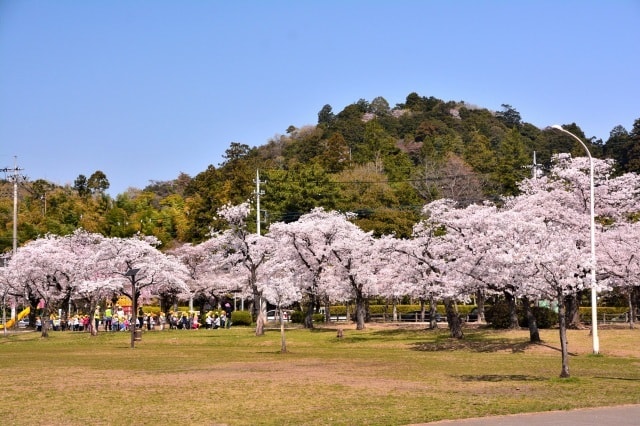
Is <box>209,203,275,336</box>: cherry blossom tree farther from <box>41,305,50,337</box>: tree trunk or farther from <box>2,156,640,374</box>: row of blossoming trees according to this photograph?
<box>41,305,50,337</box>: tree trunk

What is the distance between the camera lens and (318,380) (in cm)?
2545

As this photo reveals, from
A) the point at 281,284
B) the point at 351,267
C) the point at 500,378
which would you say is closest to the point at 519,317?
the point at 351,267

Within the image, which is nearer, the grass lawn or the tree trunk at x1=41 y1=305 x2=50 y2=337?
the grass lawn

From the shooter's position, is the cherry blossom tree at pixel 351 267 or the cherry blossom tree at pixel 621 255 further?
the cherry blossom tree at pixel 351 267

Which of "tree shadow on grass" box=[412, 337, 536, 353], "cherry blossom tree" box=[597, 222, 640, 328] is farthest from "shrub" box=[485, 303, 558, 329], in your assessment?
"tree shadow on grass" box=[412, 337, 536, 353]

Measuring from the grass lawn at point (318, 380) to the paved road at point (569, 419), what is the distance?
80 centimetres

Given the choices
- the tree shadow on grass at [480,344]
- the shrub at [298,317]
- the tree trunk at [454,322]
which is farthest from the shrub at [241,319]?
the tree trunk at [454,322]

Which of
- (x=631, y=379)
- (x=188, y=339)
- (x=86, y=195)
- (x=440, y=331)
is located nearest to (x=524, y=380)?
(x=631, y=379)

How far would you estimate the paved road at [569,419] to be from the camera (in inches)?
614

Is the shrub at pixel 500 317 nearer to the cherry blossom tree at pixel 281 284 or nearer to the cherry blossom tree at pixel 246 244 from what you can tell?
the cherry blossom tree at pixel 281 284

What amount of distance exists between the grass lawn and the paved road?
804mm

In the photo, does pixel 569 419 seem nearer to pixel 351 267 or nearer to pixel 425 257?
pixel 425 257

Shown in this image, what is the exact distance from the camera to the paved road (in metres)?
15.6

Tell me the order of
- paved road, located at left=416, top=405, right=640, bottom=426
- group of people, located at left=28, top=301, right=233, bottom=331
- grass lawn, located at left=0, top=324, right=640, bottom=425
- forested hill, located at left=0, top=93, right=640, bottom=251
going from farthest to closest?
forested hill, located at left=0, top=93, right=640, bottom=251, group of people, located at left=28, top=301, right=233, bottom=331, grass lawn, located at left=0, top=324, right=640, bottom=425, paved road, located at left=416, top=405, right=640, bottom=426
